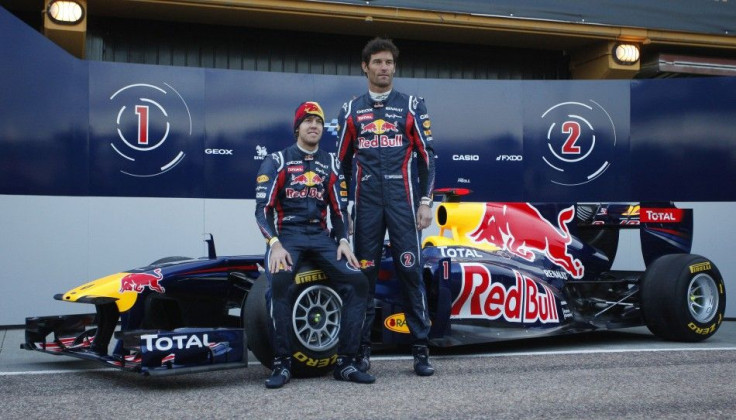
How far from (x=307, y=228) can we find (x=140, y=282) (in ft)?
3.66

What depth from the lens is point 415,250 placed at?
18.2 ft

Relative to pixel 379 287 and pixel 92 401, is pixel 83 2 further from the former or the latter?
pixel 92 401

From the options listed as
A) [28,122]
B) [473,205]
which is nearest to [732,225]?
[473,205]

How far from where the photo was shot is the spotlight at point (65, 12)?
10281 mm

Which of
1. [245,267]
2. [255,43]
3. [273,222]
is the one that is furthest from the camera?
[255,43]

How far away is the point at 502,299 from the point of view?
6551mm

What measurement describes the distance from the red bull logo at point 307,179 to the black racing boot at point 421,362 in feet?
3.83

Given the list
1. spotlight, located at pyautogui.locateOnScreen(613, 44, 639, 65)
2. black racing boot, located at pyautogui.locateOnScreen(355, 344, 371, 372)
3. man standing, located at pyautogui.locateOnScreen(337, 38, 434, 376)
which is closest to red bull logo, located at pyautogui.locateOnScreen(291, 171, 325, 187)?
man standing, located at pyautogui.locateOnScreen(337, 38, 434, 376)

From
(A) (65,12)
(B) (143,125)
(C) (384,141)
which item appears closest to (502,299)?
(C) (384,141)

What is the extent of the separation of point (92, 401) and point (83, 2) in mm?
6927

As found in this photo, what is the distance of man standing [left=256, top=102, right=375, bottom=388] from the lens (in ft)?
17.1

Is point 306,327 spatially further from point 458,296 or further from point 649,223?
point 649,223

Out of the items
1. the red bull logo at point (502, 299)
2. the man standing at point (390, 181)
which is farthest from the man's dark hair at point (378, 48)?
the red bull logo at point (502, 299)

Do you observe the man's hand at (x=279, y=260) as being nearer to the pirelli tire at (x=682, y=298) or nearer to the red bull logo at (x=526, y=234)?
the red bull logo at (x=526, y=234)
